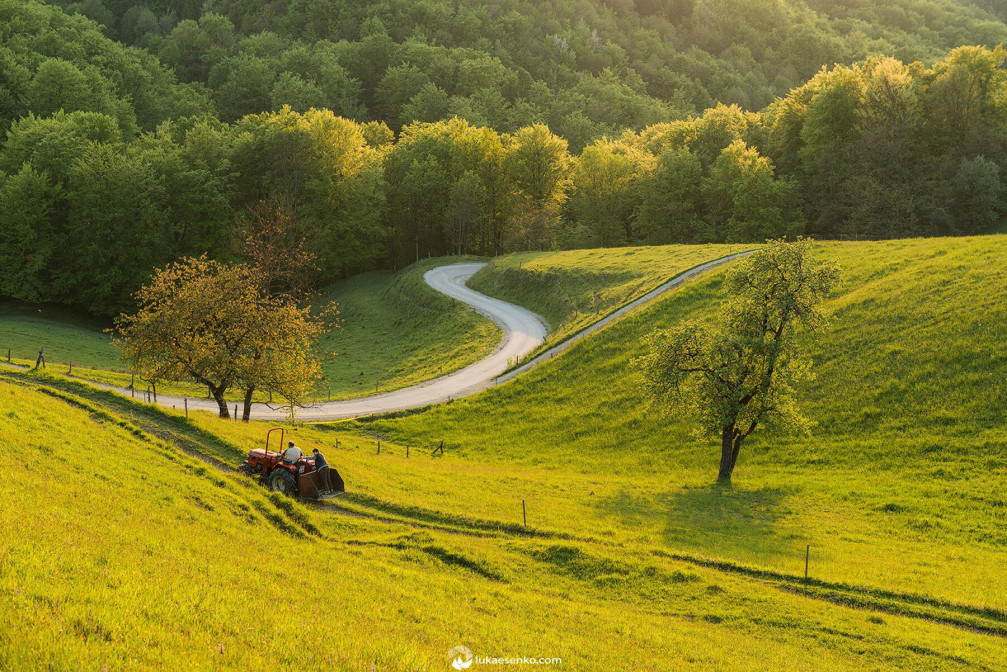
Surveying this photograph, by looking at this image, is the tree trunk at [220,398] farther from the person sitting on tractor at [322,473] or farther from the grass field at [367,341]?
the person sitting on tractor at [322,473]

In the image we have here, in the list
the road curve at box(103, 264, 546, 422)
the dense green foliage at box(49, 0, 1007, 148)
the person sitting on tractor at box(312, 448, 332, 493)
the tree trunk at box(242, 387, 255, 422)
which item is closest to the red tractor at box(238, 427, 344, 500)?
the person sitting on tractor at box(312, 448, 332, 493)

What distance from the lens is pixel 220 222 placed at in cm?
9262

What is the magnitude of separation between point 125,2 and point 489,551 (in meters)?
222

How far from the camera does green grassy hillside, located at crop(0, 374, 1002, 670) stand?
363 inches

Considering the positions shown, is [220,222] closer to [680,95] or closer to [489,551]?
[489,551]

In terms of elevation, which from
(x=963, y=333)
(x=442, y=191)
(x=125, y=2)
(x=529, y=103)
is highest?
(x=125, y=2)

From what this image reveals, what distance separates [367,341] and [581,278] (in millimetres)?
26079

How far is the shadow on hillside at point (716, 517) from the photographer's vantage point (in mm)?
25297

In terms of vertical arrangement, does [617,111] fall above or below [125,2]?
below

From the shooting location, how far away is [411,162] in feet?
346

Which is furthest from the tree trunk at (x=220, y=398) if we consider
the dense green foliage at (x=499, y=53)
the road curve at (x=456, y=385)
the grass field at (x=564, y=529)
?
the dense green foliage at (x=499, y=53)

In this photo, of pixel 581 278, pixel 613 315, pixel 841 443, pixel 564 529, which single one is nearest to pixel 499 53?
pixel 581 278

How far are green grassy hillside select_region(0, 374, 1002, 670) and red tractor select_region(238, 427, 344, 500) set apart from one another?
785 mm

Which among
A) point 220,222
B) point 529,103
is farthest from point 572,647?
point 529,103
